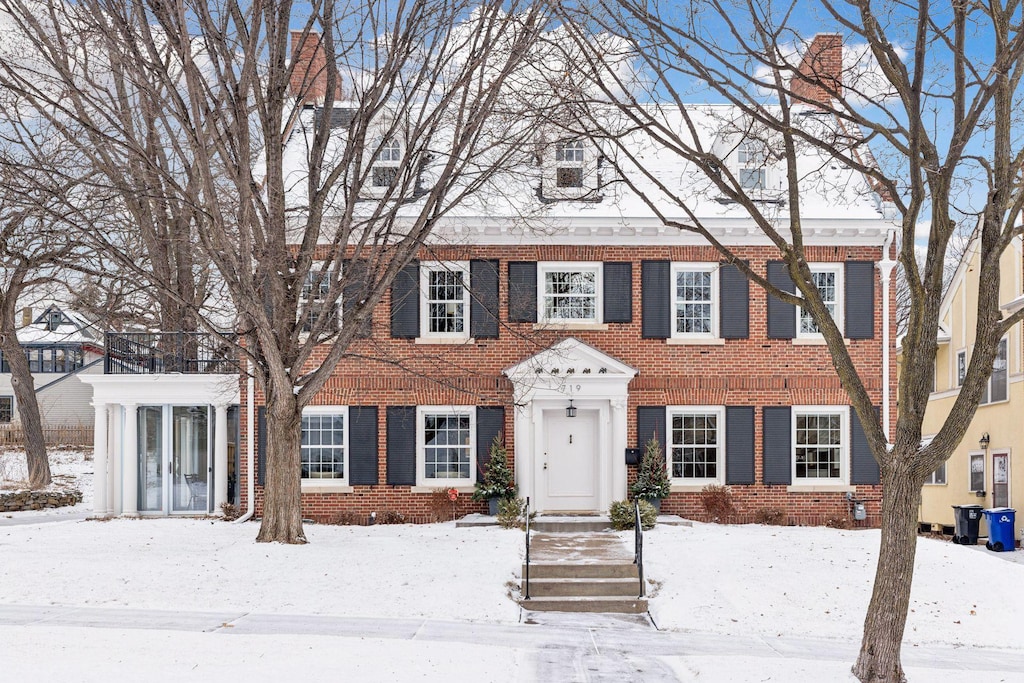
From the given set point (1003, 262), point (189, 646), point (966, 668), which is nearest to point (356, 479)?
point (189, 646)

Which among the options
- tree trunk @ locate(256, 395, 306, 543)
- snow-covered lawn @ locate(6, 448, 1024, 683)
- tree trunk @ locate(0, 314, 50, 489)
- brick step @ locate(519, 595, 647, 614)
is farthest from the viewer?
tree trunk @ locate(0, 314, 50, 489)

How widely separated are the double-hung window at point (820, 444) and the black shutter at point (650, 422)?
254 centimetres

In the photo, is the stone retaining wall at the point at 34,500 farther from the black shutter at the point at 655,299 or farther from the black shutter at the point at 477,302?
the black shutter at the point at 655,299

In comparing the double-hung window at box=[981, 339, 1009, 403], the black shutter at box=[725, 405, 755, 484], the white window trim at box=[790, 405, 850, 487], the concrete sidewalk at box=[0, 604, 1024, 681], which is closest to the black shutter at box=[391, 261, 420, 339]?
the black shutter at box=[725, 405, 755, 484]

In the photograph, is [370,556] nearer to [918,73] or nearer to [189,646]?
[189,646]

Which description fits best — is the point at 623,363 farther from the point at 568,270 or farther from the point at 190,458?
the point at 190,458

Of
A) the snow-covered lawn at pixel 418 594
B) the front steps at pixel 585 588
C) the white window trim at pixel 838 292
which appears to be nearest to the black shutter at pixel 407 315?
the snow-covered lawn at pixel 418 594

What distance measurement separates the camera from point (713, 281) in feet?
62.0

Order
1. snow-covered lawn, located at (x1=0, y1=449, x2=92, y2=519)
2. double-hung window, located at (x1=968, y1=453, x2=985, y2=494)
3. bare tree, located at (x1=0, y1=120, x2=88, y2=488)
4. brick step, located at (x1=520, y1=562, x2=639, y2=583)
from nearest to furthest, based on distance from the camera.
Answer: brick step, located at (x1=520, y1=562, x2=639, y2=583), bare tree, located at (x1=0, y1=120, x2=88, y2=488), snow-covered lawn, located at (x1=0, y1=449, x2=92, y2=519), double-hung window, located at (x1=968, y1=453, x2=985, y2=494)

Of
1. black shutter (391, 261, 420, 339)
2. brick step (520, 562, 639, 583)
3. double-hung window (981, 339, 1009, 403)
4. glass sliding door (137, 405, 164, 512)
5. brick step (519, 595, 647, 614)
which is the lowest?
brick step (519, 595, 647, 614)

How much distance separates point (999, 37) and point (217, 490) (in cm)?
1606

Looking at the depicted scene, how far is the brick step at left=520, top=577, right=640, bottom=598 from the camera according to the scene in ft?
43.6

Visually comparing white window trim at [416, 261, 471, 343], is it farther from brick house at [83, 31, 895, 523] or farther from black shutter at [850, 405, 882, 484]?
black shutter at [850, 405, 882, 484]

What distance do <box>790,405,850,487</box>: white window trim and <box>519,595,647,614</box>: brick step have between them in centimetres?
702
